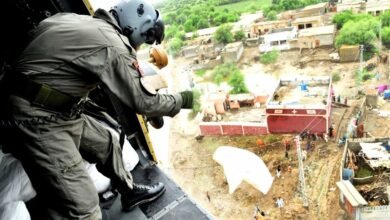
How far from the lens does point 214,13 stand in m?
29.4

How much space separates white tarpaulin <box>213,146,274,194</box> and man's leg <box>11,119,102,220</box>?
761 cm

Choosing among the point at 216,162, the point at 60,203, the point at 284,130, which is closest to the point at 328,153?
the point at 284,130

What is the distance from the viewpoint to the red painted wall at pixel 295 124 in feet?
33.4

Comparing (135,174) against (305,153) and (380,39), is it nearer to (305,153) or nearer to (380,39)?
(305,153)

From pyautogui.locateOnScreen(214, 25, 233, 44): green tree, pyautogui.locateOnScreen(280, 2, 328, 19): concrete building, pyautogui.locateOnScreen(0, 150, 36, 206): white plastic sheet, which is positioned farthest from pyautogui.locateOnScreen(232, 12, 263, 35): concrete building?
pyautogui.locateOnScreen(0, 150, 36, 206): white plastic sheet

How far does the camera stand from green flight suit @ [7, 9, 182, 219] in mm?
1067

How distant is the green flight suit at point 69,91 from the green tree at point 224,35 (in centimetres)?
2123

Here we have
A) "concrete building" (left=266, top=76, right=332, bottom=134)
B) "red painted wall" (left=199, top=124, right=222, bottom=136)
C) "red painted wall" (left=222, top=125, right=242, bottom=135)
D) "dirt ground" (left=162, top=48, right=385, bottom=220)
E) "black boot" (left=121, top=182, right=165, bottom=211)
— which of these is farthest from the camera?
"red painted wall" (left=199, top=124, right=222, bottom=136)

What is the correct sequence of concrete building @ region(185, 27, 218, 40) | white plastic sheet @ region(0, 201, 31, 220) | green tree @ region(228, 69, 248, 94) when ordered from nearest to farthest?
white plastic sheet @ region(0, 201, 31, 220) < green tree @ region(228, 69, 248, 94) < concrete building @ region(185, 27, 218, 40)

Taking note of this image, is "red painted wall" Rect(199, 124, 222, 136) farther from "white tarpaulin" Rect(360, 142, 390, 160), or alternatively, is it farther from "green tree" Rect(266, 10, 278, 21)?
"green tree" Rect(266, 10, 278, 21)

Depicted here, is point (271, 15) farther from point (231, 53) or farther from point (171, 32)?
point (171, 32)

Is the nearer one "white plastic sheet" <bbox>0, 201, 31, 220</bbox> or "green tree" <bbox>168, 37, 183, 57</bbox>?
"white plastic sheet" <bbox>0, 201, 31, 220</bbox>

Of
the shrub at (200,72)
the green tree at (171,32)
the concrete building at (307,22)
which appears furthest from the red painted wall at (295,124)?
the green tree at (171,32)

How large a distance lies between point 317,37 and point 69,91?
18930mm
